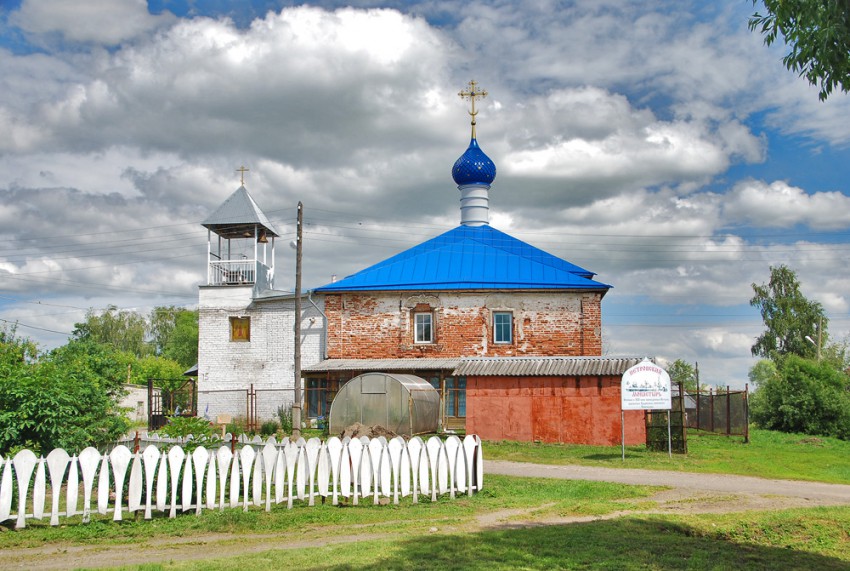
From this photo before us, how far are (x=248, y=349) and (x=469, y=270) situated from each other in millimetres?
9548

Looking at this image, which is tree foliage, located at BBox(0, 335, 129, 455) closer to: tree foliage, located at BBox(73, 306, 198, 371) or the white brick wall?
the white brick wall

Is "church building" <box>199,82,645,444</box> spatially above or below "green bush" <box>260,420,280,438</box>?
above

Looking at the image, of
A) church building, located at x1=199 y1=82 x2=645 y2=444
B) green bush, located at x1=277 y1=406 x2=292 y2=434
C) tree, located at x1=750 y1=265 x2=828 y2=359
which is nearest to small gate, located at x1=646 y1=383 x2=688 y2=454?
church building, located at x1=199 y1=82 x2=645 y2=444

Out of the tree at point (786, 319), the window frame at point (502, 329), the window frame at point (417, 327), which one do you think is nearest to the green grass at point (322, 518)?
the window frame at point (502, 329)

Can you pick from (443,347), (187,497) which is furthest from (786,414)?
(187,497)

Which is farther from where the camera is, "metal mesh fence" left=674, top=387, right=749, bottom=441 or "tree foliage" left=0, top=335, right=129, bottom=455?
"metal mesh fence" left=674, top=387, right=749, bottom=441

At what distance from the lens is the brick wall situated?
3247cm

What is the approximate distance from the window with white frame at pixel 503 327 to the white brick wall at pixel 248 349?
698 centimetres

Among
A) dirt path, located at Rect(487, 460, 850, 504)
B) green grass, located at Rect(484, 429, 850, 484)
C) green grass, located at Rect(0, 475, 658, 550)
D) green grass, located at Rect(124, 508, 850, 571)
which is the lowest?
green grass, located at Rect(484, 429, 850, 484)

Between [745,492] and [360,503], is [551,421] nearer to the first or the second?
[745,492]

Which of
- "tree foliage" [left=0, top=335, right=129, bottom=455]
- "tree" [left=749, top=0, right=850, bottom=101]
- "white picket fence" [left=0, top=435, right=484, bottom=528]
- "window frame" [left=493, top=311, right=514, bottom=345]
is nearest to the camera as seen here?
"tree" [left=749, top=0, right=850, bottom=101]

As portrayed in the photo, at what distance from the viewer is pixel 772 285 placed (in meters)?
53.2

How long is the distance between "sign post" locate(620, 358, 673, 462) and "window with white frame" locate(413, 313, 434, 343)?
13217mm

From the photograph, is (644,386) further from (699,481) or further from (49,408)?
(49,408)
